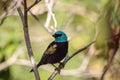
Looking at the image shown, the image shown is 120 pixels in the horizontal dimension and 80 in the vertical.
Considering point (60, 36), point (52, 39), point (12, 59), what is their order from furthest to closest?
1. point (52, 39)
2. point (12, 59)
3. point (60, 36)

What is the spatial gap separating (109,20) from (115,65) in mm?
550

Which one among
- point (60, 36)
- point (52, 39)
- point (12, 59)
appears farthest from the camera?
point (52, 39)

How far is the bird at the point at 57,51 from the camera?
2.48 m

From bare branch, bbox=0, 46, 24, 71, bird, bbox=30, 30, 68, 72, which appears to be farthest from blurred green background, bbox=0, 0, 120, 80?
bird, bbox=30, 30, 68, 72

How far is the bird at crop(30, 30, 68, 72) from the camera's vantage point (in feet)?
8.13

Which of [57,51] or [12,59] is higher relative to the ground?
[57,51]

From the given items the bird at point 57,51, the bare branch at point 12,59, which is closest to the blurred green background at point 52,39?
the bare branch at point 12,59

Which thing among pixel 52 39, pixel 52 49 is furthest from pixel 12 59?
pixel 52 49

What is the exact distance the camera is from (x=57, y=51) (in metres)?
2.53

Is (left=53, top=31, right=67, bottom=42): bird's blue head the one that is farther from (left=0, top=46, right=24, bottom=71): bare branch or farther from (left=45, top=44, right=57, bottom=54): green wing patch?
(left=0, top=46, right=24, bottom=71): bare branch

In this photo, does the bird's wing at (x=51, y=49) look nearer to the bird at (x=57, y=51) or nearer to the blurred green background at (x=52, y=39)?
the bird at (x=57, y=51)

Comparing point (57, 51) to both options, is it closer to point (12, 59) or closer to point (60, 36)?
point (60, 36)

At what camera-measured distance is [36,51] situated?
16.2 ft

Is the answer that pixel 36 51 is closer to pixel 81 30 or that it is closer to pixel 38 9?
pixel 81 30
